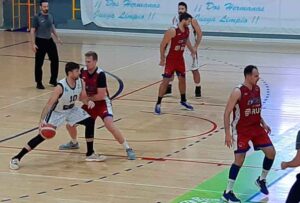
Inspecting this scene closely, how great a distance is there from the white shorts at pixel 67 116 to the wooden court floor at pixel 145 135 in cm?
63

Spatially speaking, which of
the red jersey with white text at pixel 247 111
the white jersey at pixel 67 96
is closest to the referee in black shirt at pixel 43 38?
the white jersey at pixel 67 96

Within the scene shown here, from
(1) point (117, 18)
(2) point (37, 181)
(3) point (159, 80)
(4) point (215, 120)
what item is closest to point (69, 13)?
(1) point (117, 18)

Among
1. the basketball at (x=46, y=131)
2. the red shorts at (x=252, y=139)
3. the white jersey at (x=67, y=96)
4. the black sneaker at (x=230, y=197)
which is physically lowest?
the black sneaker at (x=230, y=197)

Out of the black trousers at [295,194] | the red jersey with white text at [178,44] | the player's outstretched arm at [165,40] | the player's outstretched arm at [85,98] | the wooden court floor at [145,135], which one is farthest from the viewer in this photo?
the red jersey with white text at [178,44]

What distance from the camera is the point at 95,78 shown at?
11.8 metres

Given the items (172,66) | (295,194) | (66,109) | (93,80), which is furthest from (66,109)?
(295,194)

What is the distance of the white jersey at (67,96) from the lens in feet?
A: 37.5

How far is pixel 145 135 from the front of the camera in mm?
13664

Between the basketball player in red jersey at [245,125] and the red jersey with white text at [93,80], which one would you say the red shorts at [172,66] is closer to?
the red jersey with white text at [93,80]

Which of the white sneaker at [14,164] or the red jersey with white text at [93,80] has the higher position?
the red jersey with white text at [93,80]

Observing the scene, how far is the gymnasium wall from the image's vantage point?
26547 mm

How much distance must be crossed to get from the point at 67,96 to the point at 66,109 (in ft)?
0.75

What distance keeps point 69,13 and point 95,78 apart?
17989mm

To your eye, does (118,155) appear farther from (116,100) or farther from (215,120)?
(116,100)
